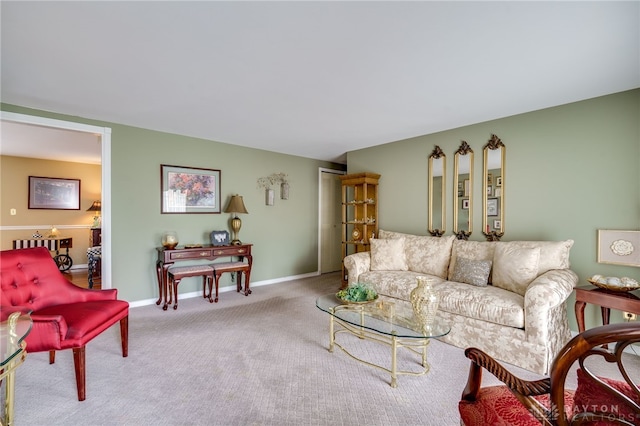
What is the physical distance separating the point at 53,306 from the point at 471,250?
154 inches

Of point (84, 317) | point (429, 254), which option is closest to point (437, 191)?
point (429, 254)

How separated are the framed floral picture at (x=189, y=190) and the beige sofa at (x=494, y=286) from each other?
228cm

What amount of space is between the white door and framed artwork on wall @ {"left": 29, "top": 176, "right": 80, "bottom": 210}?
17.6 feet

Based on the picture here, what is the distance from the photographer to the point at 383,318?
244 cm

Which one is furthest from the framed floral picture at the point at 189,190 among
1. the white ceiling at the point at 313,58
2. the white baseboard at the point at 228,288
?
the white baseboard at the point at 228,288

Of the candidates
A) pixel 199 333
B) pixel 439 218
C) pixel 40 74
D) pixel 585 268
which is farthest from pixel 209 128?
pixel 585 268

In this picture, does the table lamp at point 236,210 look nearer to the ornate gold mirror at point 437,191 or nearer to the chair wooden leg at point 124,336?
the chair wooden leg at point 124,336

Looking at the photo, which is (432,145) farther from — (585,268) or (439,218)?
(585,268)

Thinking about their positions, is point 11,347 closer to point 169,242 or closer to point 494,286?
point 169,242

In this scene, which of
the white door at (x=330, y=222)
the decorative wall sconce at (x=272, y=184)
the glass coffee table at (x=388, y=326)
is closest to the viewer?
the glass coffee table at (x=388, y=326)

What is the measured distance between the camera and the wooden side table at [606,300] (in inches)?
86.1

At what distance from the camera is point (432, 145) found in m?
4.12

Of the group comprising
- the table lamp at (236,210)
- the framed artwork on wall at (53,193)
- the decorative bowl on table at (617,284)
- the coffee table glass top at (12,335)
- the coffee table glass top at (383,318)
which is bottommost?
the coffee table glass top at (383,318)

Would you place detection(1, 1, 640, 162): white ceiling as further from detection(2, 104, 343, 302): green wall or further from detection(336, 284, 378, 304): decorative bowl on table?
detection(336, 284, 378, 304): decorative bowl on table
